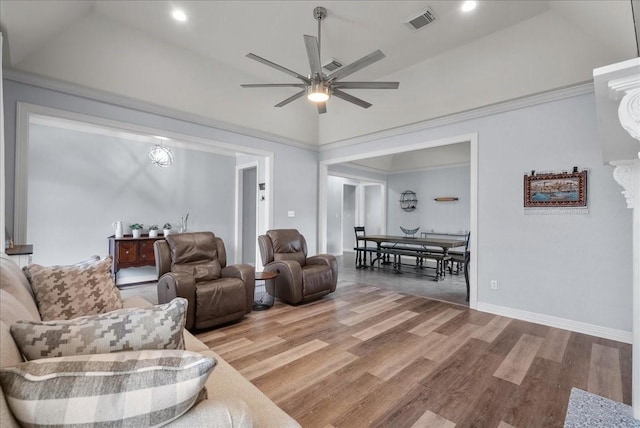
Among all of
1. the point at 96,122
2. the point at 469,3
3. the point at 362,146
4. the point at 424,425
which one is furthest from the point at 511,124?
the point at 96,122

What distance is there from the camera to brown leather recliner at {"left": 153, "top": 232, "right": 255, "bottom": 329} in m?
2.91

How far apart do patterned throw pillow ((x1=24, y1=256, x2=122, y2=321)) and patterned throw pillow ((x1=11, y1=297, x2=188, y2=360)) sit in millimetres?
1100

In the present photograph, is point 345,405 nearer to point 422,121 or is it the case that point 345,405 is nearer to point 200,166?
point 422,121

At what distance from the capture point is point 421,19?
3215mm

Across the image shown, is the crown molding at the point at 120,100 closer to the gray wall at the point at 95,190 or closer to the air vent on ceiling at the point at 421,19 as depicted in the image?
the gray wall at the point at 95,190

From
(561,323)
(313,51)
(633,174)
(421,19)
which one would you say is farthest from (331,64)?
(561,323)

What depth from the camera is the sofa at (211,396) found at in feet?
2.41

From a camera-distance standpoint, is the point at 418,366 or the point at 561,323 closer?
the point at 418,366

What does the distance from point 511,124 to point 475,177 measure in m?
0.74

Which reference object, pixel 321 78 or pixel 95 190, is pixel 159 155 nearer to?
pixel 95 190

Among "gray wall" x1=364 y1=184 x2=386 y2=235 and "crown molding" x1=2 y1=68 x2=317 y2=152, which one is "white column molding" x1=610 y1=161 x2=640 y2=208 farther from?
"gray wall" x1=364 y1=184 x2=386 y2=235

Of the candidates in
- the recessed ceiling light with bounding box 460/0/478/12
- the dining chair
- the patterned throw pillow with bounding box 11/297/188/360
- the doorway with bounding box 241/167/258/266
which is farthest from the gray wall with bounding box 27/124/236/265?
the recessed ceiling light with bounding box 460/0/478/12

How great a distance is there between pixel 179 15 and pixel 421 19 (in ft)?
8.88

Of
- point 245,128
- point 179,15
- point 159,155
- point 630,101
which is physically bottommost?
point 630,101
